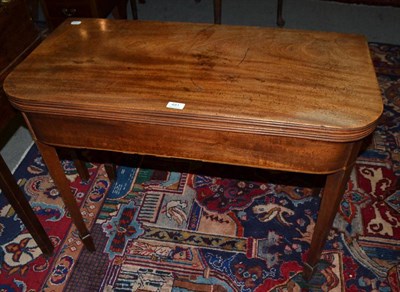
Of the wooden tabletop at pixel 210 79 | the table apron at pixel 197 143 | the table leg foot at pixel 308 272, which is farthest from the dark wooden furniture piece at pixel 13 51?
the table leg foot at pixel 308 272

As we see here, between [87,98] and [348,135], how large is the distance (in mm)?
747

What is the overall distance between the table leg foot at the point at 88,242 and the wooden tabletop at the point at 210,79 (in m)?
0.74

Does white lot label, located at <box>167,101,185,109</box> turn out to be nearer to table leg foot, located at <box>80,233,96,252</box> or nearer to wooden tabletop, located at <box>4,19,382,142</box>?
wooden tabletop, located at <box>4,19,382,142</box>

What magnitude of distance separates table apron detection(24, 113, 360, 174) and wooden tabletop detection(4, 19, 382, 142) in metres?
0.04

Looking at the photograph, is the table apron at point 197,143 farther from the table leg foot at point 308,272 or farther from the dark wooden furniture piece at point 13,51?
the table leg foot at point 308,272

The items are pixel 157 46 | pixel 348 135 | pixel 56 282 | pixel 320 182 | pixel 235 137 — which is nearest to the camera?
pixel 348 135

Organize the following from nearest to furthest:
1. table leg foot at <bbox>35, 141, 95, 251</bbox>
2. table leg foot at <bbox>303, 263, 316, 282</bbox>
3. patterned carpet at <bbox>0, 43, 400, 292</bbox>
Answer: table leg foot at <bbox>35, 141, 95, 251</bbox> → table leg foot at <bbox>303, 263, 316, 282</bbox> → patterned carpet at <bbox>0, 43, 400, 292</bbox>

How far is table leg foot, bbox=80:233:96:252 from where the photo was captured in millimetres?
1704

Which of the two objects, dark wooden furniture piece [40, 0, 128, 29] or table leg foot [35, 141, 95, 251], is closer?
table leg foot [35, 141, 95, 251]

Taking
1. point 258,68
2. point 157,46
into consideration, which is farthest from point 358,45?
point 157,46

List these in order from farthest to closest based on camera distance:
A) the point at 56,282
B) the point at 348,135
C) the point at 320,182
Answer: the point at 320,182 < the point at 56,282 < the point at 348,135

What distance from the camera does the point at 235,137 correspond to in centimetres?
110

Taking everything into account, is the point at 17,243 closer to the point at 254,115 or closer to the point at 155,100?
the point at 155,100

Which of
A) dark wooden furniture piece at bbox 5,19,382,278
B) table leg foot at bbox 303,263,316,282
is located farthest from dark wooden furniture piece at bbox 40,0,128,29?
table leg foot at bbox 303,263,316,282
